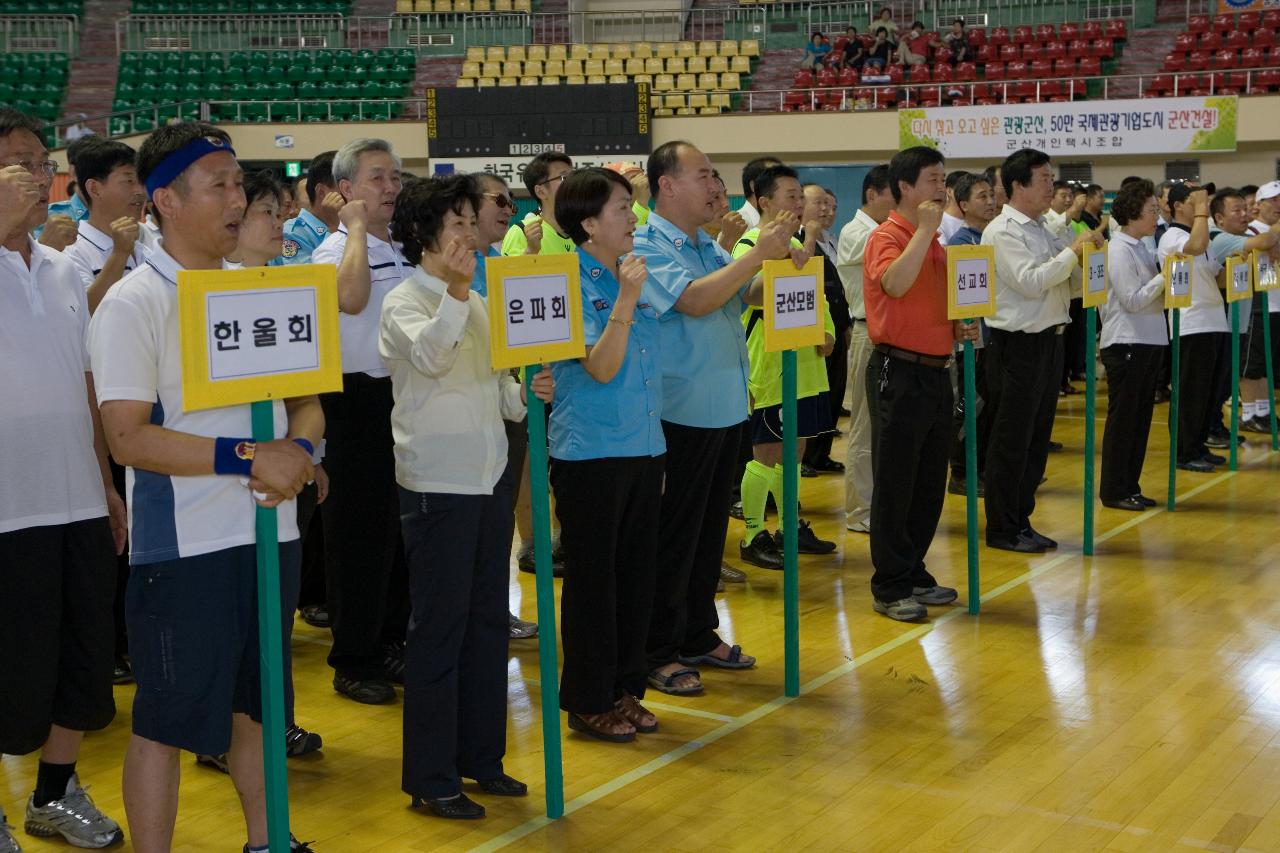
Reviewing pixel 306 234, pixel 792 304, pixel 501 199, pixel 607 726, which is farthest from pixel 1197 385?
pixel 306 234

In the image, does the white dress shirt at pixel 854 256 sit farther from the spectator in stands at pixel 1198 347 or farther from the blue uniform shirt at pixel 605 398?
the blue uniform shirt at pixel 605 398

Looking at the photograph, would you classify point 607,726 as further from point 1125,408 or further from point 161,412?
point 1125,408

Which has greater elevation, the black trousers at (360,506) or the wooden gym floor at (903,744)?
the black trousers at (360,506)

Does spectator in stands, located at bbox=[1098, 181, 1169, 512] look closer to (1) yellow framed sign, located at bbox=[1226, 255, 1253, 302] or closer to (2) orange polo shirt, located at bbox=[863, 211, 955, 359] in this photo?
(1) yellow framed sign, located at bbox=[1226, 255, 1253, 302]

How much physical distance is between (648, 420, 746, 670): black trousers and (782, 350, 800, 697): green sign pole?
18 centimetres

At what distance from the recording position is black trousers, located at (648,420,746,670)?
13.3 feet

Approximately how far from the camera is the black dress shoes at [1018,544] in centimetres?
606

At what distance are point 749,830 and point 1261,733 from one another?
1.61m

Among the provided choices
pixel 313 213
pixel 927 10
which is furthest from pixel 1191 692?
pixel 927 10

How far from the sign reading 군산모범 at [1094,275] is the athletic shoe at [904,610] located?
5.23ft

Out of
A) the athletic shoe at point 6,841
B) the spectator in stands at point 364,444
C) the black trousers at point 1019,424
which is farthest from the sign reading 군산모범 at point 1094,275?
the athletic shoe at point 6,841

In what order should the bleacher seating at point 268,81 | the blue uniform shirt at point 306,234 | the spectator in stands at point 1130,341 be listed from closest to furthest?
the blue uniform shirt at point 306,234, the spectator in stands at point 1130,341, the bleacher seating at point 268,81

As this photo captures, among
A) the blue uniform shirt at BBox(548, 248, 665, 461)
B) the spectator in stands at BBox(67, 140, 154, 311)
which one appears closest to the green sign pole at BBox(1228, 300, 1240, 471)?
the blue uniform shirt at BBox(548, 248, 665, 461)

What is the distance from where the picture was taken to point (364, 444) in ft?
13.1
